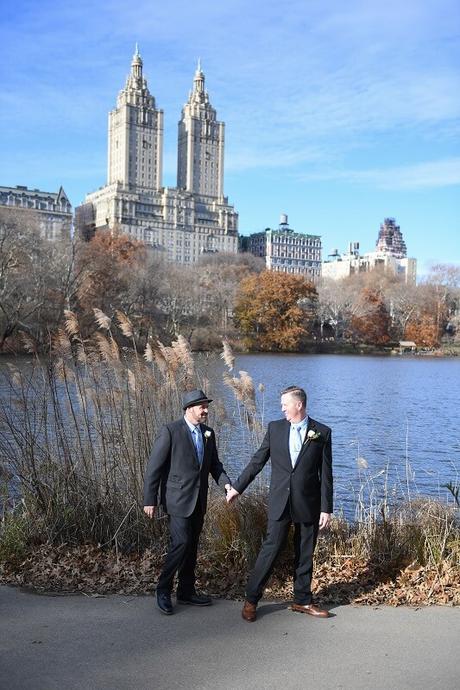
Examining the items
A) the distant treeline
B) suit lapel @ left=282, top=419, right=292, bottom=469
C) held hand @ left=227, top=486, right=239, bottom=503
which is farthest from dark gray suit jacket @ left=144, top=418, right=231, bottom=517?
the distant treeline

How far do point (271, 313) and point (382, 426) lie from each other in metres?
53.6

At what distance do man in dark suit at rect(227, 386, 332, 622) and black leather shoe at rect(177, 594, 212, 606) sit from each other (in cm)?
45

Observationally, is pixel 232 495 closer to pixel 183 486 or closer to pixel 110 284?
pixel 183 486

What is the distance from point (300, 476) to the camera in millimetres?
5793

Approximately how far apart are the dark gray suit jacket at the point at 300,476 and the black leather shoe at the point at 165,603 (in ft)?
3.24

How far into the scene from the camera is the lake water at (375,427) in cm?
1084

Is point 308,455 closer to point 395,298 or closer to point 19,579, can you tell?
point 19,579

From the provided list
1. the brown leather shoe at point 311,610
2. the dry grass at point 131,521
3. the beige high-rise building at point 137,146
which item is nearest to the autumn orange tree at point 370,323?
the dry grass at point 131,521

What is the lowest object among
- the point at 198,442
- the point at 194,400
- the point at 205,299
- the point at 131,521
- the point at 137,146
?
the point at 131,521

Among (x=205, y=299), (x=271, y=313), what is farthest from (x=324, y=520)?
(x=271, y=313)

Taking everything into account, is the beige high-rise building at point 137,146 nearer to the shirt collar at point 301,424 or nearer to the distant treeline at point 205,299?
the distant treeline at point 205,299

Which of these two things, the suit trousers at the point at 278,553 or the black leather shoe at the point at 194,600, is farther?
the black leather shoe at the point at 194,600

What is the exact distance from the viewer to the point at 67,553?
275 inches

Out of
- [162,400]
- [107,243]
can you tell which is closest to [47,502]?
[162,400]
